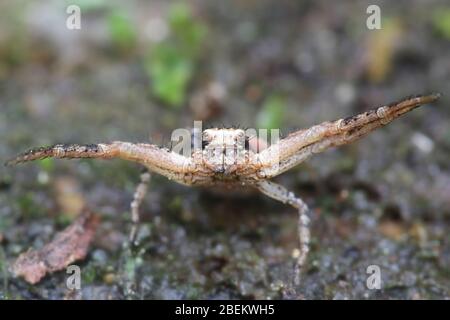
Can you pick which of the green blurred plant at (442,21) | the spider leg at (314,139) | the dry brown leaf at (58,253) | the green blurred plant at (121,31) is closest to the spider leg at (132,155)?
the spider leg at (314,139)

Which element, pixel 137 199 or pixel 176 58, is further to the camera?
pixel 176 58

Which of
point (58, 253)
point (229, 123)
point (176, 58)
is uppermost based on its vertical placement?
point (176, 58)

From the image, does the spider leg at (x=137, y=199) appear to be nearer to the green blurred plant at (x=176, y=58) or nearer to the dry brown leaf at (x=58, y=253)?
the dry brown leaf at (x=58, y=253)

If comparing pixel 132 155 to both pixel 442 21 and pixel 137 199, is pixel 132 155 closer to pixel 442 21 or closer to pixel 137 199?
pixel 137 199

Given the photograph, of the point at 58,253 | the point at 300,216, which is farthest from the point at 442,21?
the point at 58,253

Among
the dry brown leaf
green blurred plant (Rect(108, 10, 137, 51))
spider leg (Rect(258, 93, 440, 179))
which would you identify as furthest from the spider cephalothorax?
green blurred plant (Rect(108, 10, 137, 51))

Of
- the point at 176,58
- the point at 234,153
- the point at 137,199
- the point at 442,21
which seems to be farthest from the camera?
the point at 442,21
